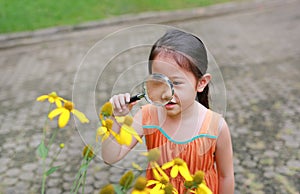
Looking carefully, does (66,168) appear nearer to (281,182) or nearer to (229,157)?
(281,182)

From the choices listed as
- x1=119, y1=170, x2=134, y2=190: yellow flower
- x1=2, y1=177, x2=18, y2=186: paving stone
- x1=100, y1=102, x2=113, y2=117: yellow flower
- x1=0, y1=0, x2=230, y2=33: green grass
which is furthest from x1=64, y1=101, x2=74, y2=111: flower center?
x1=0, y1=0, x2=230, y2=33: green grass

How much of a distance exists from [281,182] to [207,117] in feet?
3.98

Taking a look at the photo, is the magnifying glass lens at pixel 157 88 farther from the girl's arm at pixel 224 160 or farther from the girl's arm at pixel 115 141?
the girl's arm at pixel 224 160

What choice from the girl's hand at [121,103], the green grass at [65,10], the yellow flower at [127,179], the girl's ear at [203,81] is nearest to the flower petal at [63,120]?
the girl's hand at [121,103]

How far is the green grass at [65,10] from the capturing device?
219 inches

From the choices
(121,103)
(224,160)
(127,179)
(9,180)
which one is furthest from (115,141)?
(9,180)

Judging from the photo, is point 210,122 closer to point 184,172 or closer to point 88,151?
point 184,172

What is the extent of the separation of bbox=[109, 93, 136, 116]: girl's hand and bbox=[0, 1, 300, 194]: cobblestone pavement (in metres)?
0.03

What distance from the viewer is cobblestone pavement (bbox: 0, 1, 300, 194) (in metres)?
1.10

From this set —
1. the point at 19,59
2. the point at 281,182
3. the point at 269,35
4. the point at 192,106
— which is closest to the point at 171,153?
the point at 192,106

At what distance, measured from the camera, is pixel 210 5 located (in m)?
6.30

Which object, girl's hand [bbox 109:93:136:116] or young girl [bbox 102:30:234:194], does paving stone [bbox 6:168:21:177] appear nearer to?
young girl [bbox 102:30:234:194]

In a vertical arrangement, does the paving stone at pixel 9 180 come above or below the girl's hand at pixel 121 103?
below

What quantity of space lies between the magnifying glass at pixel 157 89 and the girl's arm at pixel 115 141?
61 millimetres
